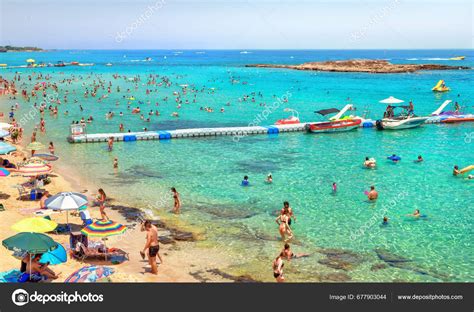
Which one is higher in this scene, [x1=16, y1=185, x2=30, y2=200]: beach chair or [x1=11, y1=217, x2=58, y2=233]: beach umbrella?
[x1=11, y1=217, x2=58, y2=233]: beach umbrella

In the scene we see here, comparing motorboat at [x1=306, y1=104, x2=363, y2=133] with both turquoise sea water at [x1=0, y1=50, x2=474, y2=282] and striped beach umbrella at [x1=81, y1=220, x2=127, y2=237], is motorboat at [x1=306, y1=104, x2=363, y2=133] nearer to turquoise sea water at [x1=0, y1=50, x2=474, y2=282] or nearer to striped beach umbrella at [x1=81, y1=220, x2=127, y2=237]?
turquoise sea water at [x1=0, y1=50, x2=474, y2=282]

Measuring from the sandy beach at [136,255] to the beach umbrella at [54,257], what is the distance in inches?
18.5

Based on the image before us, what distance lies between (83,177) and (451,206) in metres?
19.5

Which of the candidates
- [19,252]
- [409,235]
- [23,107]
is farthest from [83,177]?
→ [23,107]

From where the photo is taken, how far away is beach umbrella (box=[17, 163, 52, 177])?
70.1 ft

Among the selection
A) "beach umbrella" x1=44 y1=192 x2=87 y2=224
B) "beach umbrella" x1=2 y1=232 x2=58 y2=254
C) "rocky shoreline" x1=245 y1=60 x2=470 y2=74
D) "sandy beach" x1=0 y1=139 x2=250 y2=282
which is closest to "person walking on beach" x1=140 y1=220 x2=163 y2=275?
"sandy beach" x1=0 y1=139 x2=250 y2=282

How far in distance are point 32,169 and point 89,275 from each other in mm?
11695

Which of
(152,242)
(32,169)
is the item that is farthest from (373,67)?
(152,242)

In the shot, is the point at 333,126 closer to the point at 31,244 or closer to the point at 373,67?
the point at 31,244

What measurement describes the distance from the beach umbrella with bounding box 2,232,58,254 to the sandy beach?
1.11m

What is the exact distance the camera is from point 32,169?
70.6ft
